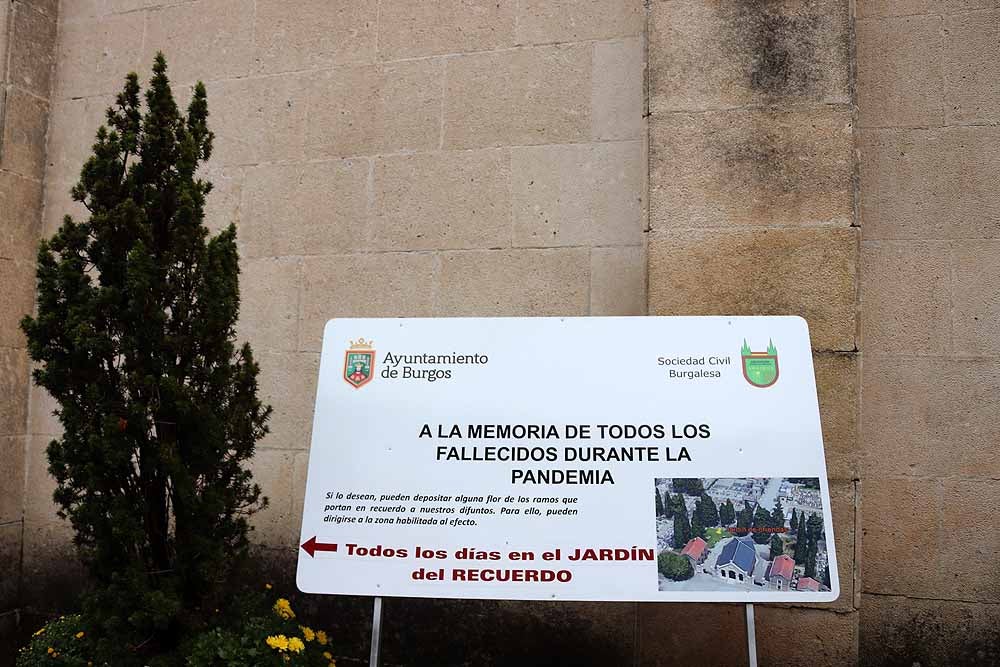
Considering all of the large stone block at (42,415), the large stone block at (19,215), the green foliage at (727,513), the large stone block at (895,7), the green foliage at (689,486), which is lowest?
the green foliage at (727,513)

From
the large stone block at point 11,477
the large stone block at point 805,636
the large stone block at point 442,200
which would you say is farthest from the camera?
the large stone block at point 11,477

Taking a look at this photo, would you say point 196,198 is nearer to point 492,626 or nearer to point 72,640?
point 72,640

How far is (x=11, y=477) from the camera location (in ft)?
15.4

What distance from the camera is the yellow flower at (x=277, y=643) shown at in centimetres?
291

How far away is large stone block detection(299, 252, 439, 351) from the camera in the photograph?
13.8 ft

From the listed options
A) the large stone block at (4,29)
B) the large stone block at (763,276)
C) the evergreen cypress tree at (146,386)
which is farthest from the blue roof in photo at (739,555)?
the large stone block at (4,29)

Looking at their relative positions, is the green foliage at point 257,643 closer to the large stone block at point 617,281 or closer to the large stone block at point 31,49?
the large stone block at point 617,281

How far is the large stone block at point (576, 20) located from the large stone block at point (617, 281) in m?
1.12

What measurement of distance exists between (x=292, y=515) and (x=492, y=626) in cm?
120

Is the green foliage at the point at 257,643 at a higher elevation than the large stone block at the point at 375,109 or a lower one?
lower

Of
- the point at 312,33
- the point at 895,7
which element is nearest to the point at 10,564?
the point at 312,33

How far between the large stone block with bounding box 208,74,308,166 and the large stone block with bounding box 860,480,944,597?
11.2ft

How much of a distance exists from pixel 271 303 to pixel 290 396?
1.72 feet

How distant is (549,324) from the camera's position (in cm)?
302
